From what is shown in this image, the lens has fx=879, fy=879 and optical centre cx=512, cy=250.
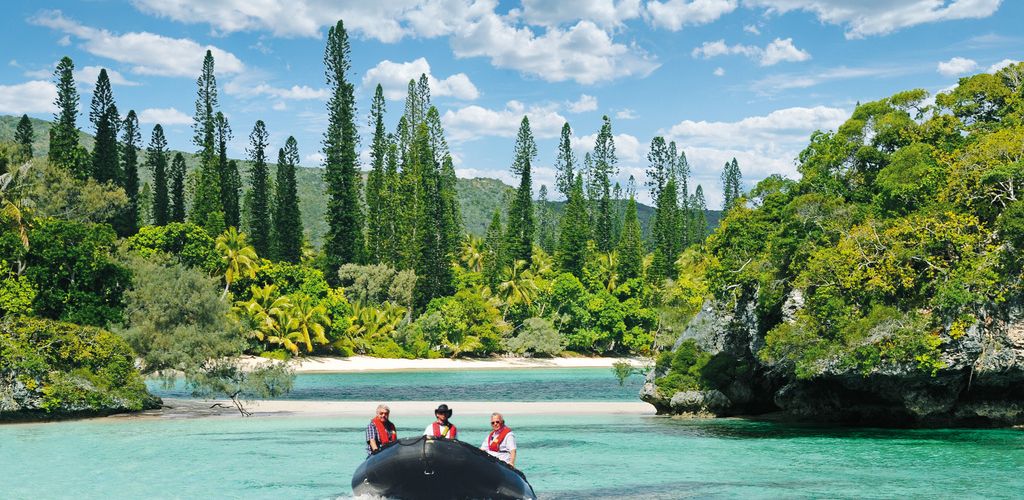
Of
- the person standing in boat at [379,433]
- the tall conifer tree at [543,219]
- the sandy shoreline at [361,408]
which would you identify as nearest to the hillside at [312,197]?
the tall conifer tree at [543,219]

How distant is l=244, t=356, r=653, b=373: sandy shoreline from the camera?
2148 inches

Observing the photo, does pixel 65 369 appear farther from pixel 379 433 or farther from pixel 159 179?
pixel 159 179

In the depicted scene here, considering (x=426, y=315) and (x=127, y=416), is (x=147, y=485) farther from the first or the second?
(x=426, y=315)

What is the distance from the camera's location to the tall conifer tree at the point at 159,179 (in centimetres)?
6631

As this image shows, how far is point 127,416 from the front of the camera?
89.7ft

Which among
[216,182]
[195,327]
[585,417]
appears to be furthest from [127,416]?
[216,182]

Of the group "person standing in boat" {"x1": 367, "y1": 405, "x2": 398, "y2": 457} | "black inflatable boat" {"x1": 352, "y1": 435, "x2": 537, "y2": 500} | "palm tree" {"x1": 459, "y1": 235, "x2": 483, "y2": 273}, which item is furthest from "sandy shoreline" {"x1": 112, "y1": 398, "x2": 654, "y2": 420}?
"palm tree" {"x1": 459, "y1": 235, "x2": 483, "y2": 273}

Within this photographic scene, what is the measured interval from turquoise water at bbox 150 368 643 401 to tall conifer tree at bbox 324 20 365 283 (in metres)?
15.5

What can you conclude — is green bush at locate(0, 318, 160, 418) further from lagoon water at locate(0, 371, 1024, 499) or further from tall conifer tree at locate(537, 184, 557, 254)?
tall conifer tree at locate(537, 184, 557, 254)

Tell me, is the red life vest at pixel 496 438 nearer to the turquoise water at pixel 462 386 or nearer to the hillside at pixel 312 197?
the turquoise water at pixel 462 386

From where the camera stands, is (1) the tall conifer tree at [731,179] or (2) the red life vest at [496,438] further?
(1) the tall conifer tree at [731,179]

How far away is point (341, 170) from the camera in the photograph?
68.8m

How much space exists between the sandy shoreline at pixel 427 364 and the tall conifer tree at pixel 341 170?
37.8 feet

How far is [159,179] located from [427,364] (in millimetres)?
26211
